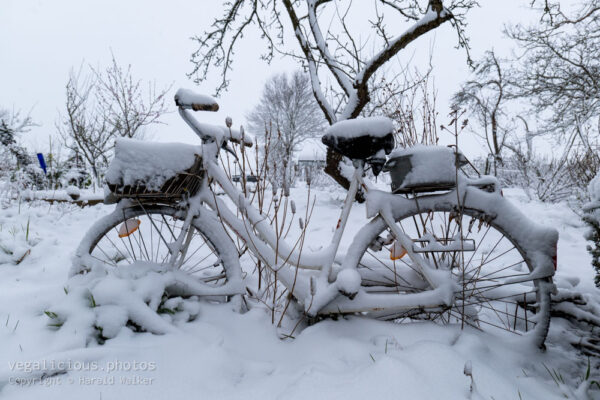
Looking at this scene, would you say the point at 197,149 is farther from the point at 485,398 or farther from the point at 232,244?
the point at 485,398

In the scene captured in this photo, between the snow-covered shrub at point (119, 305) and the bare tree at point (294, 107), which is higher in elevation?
the bare tree at point (294, 107)

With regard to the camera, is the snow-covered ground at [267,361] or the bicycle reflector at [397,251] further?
the bicycle reflector at [397,251]

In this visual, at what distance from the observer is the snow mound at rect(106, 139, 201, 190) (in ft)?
4.49

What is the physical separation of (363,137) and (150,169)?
3.58 feet

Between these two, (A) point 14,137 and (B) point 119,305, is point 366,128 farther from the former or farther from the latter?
→ (A) point 14,137

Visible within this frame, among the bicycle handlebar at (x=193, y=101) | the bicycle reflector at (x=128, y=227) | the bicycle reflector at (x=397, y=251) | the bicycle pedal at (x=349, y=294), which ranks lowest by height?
the bicycle pedal at (x=349, y=294)

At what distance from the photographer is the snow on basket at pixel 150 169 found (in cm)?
137

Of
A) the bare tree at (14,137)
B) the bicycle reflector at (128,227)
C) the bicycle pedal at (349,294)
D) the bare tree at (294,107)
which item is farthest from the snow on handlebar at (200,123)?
the bare tree at (294,107)

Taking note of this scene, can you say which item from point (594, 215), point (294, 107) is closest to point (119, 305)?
point (594, 215)

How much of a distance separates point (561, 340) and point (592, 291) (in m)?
0.70

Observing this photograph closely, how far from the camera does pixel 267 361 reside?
1296 millimetres

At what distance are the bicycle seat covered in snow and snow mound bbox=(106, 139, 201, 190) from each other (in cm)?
80

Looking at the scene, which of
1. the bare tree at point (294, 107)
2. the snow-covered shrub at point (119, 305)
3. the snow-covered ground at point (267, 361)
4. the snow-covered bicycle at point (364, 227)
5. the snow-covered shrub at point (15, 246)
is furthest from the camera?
the bare tree at point (294, 107)

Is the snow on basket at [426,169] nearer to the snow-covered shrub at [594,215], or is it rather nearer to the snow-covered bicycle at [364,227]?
the snow-covered bicycle at [364,227]
